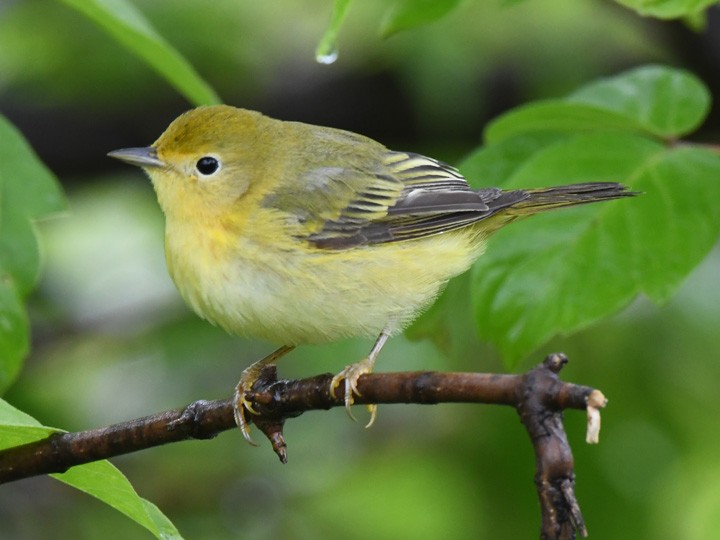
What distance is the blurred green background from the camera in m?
5.01

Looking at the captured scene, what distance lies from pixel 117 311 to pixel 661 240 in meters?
3.69

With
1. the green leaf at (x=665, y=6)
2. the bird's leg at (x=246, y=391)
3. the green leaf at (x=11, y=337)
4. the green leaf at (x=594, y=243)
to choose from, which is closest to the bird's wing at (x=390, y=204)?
the green leaf at (x=594, y=243)

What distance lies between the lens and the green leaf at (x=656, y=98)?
136 inches

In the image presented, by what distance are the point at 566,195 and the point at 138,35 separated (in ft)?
4.52

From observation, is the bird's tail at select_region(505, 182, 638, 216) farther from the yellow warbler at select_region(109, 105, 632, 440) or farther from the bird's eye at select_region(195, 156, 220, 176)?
the bird's eye at select_region(195, 156, 220, 176)

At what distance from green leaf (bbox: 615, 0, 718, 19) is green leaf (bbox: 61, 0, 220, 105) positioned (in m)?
1.31

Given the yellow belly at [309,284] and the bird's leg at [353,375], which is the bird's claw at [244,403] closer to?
the yellow belly at [309,284]

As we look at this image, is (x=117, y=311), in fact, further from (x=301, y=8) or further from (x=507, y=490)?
(x=507, y=490)

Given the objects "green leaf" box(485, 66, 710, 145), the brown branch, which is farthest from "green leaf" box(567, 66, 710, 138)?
the brown branch

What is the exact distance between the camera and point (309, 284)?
3.40 metres

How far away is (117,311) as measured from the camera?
6.11 metres

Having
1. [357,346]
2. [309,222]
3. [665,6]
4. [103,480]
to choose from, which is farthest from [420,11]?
[357,346]

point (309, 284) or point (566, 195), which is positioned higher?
point (566, 195)

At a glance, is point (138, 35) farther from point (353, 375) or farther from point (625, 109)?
point (625, 109)
